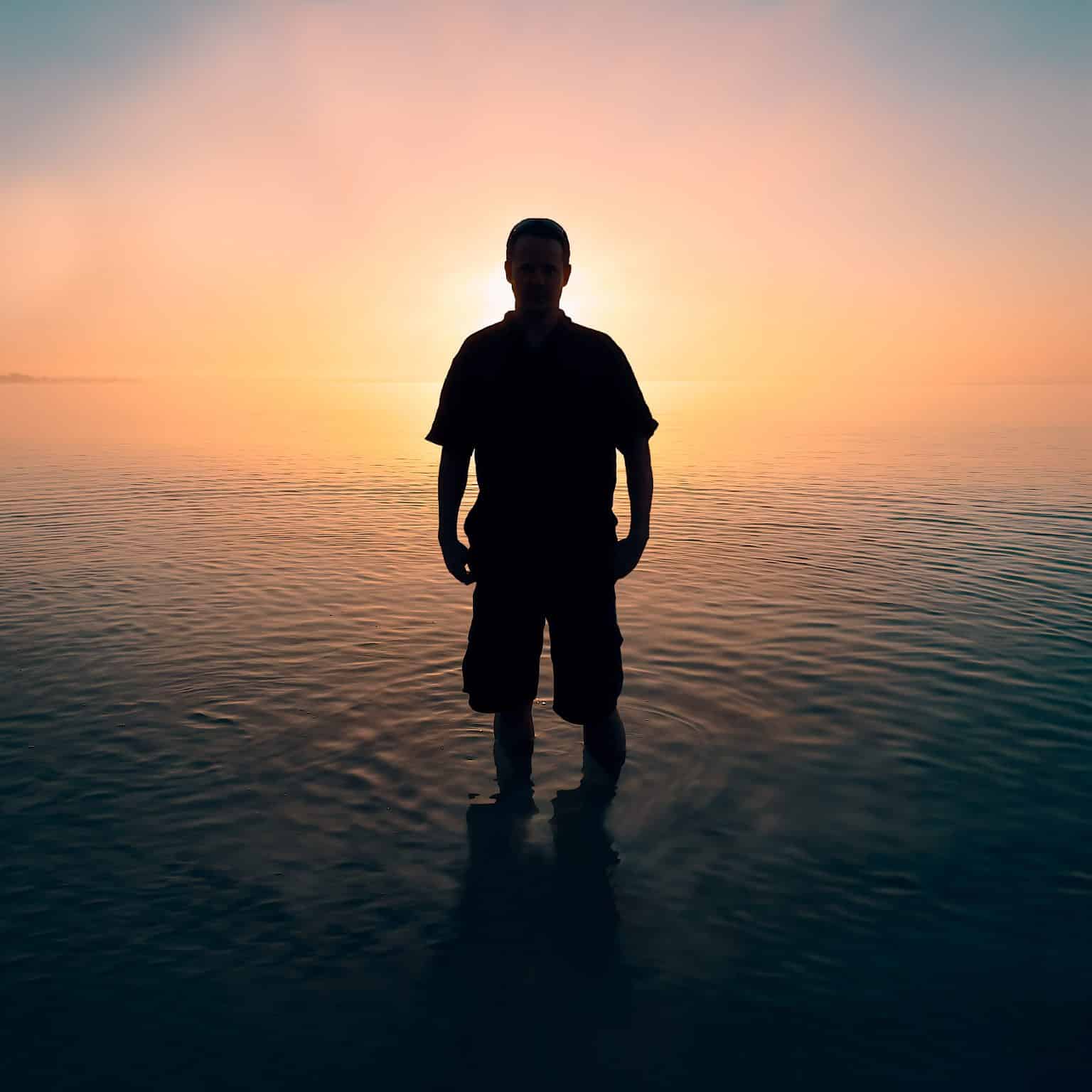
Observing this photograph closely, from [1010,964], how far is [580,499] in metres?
2.83

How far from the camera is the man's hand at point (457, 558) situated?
491cm

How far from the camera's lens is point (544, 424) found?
15.4 feet

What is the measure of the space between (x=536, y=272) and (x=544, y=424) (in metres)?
0.76

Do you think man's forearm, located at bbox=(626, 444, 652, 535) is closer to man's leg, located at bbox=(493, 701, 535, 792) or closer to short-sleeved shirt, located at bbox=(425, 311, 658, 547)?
short-sleeved shirt, located at bbox=(425, 311, 658, 547)

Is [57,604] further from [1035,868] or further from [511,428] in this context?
[1035,868]

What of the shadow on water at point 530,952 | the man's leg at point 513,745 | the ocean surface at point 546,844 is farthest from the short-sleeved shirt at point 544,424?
the ocean surface at point 546,844

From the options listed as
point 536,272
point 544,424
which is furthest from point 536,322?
point 544,424

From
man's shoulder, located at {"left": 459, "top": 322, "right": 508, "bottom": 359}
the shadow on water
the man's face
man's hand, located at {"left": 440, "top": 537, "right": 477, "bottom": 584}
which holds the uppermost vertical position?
the man's face

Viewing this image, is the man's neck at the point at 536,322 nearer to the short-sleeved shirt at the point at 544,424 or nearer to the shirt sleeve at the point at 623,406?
the short-sleeved shirt at the point at 544,424

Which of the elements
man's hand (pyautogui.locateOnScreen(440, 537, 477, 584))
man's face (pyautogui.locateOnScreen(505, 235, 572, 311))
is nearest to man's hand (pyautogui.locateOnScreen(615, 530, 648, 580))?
man's hand (pyautogui.locateOnScreen(440, 537, 477, 584))

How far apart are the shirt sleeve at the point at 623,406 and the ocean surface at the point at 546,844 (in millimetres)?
2182

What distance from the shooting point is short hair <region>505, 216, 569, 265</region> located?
14.9ft

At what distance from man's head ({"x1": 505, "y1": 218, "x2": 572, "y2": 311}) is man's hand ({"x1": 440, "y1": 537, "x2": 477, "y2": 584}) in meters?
1.30

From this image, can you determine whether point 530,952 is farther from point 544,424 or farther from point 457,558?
point 544,424
